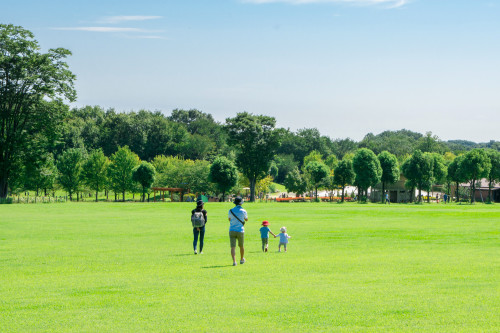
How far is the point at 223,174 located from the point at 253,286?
91.4 meters

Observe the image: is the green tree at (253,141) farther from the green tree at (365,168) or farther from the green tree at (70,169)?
the green tree at (70,169)

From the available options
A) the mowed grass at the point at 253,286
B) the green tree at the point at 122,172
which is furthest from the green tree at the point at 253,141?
the mowed grass at the point at 253,286

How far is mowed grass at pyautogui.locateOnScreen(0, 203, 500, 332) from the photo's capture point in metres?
11.0

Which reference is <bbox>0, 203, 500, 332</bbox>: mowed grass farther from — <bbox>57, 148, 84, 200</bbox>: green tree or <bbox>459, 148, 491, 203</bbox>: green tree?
<bbox>459, 148, 491, 203</bbox>: green tree

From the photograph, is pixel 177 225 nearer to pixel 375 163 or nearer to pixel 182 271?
pixel 182 271

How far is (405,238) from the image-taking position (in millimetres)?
29828

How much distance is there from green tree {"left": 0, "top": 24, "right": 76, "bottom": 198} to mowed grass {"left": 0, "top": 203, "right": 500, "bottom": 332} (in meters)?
63.2

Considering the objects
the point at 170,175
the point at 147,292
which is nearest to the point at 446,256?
the point at 147,292

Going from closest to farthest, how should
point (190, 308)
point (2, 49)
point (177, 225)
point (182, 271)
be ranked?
point (190, 308)
point (182, 271)
point (177, 225)
point (2, 49)

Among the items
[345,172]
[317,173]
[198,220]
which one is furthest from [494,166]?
[198,220]

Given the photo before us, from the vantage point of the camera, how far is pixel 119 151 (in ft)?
372

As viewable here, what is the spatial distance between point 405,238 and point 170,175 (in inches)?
3860

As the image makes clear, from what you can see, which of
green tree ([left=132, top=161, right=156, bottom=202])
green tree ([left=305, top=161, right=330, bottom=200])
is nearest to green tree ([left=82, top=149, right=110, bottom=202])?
green tree ([left=132, top=161, right=156, bottom=202])

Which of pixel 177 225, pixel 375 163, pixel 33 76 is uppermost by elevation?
pixel 33 76
